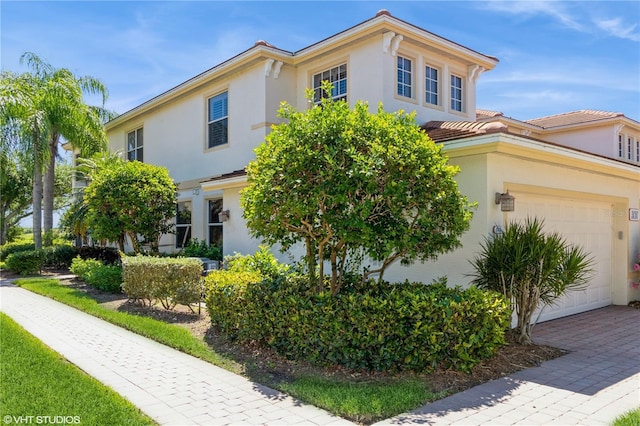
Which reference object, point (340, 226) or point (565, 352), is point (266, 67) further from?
point (565, 352)

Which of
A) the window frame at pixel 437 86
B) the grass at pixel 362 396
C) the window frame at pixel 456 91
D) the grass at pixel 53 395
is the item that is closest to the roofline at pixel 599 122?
the window frame at pixel 456 91

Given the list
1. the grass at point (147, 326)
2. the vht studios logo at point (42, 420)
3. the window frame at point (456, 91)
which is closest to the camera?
the vht studios logo at point (42, 420)

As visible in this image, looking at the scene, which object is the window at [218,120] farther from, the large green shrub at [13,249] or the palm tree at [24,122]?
the large green shrub at [13,249]

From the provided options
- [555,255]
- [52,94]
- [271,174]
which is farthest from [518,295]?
[52,94]

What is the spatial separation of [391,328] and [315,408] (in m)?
1.38

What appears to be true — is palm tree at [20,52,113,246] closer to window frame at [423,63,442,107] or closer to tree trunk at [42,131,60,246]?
tree trunk at [42,131,60,246]

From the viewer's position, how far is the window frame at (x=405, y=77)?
40.1 ft

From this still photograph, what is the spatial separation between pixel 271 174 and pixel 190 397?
2.85 m

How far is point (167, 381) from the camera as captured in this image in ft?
18.4

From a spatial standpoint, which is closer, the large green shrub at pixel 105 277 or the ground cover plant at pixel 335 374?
the ground cover plant at pixel 335 374

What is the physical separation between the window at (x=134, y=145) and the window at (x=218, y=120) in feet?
20.4

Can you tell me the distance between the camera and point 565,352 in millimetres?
6965

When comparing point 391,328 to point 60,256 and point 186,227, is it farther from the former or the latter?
point 60,256

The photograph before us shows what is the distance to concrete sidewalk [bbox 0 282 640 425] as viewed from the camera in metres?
4.55
